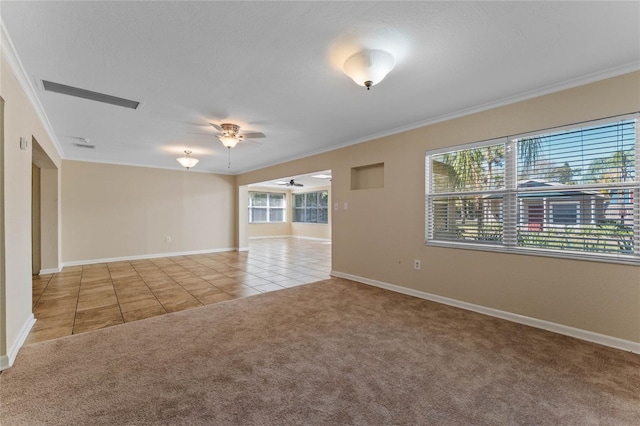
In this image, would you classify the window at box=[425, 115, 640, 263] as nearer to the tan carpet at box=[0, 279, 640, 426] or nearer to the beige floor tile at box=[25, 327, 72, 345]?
the tan carpet at box=[0, 279, 640, 426]

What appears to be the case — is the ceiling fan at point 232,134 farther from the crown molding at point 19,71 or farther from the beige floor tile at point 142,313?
the beige floor tile at point 142,313

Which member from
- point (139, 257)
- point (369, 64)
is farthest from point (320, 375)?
point (139, 257)

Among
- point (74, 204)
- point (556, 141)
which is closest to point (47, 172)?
point (74, 204)

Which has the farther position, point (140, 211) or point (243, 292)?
point (140, 211)

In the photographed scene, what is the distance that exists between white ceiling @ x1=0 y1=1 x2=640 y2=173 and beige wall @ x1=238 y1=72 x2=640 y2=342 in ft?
0.74

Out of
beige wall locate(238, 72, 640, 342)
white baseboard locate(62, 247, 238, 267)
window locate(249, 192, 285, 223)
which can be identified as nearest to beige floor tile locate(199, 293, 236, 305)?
beige wall locate(238, 72, 640, 342)

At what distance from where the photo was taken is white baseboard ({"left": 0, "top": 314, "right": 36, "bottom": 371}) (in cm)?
208

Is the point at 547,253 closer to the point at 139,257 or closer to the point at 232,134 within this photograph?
the point at 232,134

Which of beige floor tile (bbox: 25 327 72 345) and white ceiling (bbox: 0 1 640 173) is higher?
white ceiling (bbox: 0 1 640 173)

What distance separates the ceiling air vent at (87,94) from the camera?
2.75 m

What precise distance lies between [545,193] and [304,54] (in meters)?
2.76

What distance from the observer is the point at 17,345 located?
234 centimetres

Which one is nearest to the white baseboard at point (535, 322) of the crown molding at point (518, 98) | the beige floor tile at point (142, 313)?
the crown molding at point (518, 98)

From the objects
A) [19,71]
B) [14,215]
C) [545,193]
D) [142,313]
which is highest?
[19,71]
